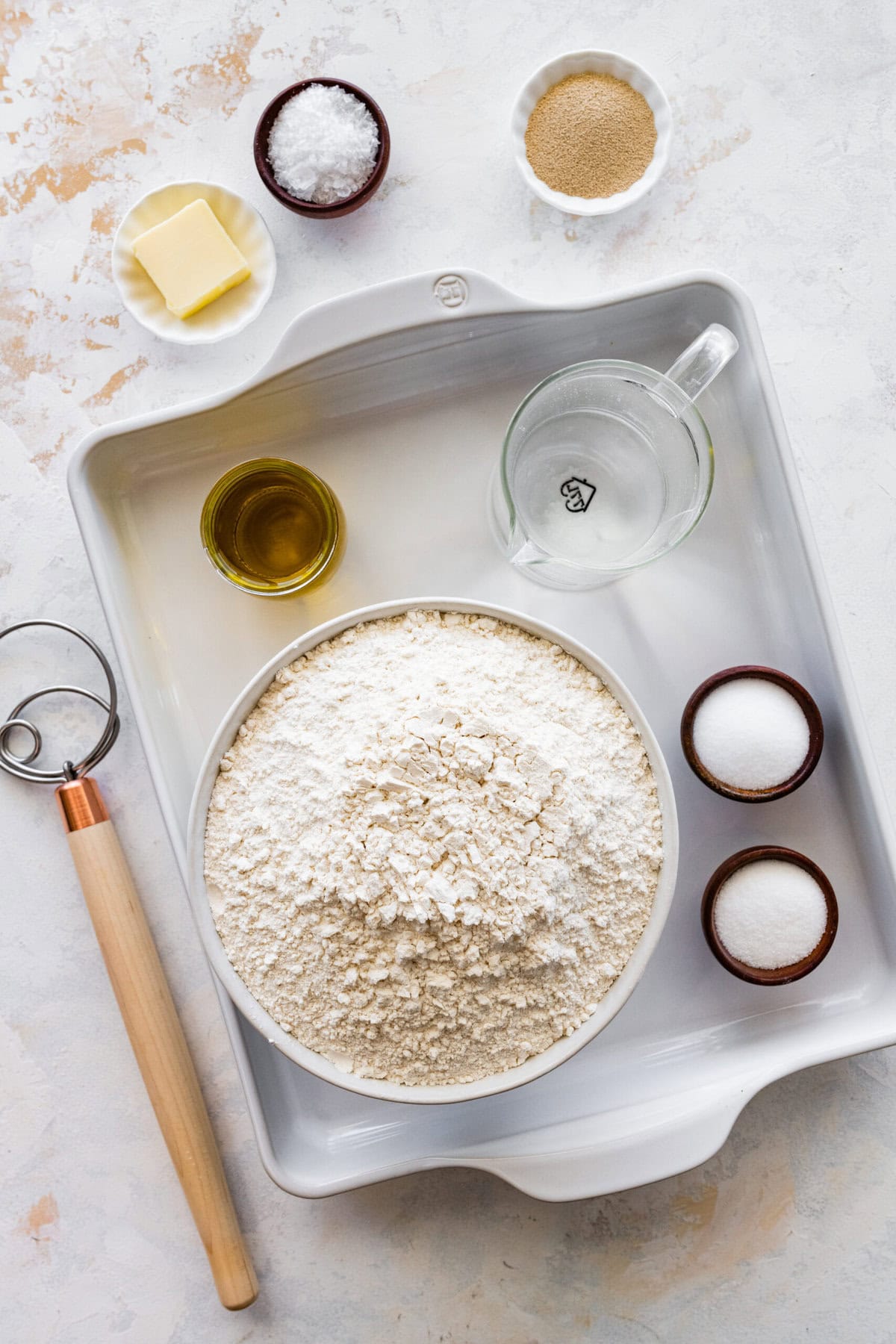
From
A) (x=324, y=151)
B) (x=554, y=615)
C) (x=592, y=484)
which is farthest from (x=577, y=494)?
(x=324, y=151)

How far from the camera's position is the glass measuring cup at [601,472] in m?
0.90

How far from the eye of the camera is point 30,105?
1.07m

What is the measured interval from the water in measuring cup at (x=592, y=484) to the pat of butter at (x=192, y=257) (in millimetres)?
402

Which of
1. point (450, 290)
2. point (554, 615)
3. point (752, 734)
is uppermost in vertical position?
point (450, 290)

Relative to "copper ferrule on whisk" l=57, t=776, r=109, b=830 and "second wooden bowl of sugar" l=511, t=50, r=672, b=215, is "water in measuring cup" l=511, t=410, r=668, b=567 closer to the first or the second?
"second wooden bowl of sugar" l=511, t=50, r=672, b=215

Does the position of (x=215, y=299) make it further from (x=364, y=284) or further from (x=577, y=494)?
(x=577, y=494)

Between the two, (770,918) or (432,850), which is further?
(770,918)

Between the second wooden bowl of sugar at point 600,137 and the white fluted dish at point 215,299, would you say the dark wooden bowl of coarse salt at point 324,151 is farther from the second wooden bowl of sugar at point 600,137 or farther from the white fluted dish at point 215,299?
the second wooden bowl of sugar at point 600,137

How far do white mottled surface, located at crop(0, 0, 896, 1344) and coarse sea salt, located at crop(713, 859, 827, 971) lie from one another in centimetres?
25

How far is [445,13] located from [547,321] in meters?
0.45

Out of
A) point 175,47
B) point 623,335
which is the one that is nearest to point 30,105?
point 175,47

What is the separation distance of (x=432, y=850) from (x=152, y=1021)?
495mm

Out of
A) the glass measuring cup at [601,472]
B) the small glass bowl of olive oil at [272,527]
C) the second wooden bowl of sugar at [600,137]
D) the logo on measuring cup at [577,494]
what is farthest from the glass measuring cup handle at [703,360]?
the small glass bowl of olive oil at [272,527]

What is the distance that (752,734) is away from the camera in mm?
914
